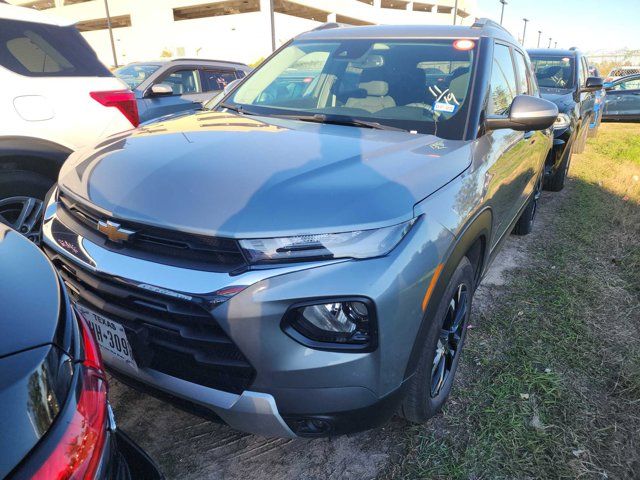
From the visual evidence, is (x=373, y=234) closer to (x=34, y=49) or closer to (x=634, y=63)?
(x=34, y=49)

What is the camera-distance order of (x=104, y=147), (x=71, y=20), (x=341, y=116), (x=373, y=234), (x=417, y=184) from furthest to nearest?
(x=71, y=20) < (x=341, y=116) < (x=104, y=147) < (x=417, y=184) < (x=373, y=234)

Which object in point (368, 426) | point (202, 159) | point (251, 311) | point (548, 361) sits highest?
point (202, 159)

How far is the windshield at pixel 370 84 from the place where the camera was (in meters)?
2.57

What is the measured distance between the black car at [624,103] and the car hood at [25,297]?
14.6 m

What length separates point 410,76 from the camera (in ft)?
9.10

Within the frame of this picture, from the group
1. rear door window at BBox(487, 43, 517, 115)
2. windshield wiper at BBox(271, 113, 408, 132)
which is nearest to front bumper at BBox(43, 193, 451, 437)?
windshield wiper at BBox(271, 113, 408, 132)

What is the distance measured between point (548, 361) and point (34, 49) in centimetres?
372

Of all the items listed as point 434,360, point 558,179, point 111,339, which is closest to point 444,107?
point 434,360

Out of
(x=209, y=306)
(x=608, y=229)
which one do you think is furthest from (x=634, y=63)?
(x=209, y=306)

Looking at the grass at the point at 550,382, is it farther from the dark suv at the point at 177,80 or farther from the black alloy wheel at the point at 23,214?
the dark suv at the point at 177,80

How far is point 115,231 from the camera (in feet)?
5.57

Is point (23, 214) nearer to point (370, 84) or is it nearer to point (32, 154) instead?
point (32, 154)

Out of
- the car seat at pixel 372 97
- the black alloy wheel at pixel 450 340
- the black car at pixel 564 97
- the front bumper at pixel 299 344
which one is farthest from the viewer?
the black car at pixel 564 97

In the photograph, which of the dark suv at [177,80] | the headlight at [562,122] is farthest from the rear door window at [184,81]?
the headlight at [562,122]
